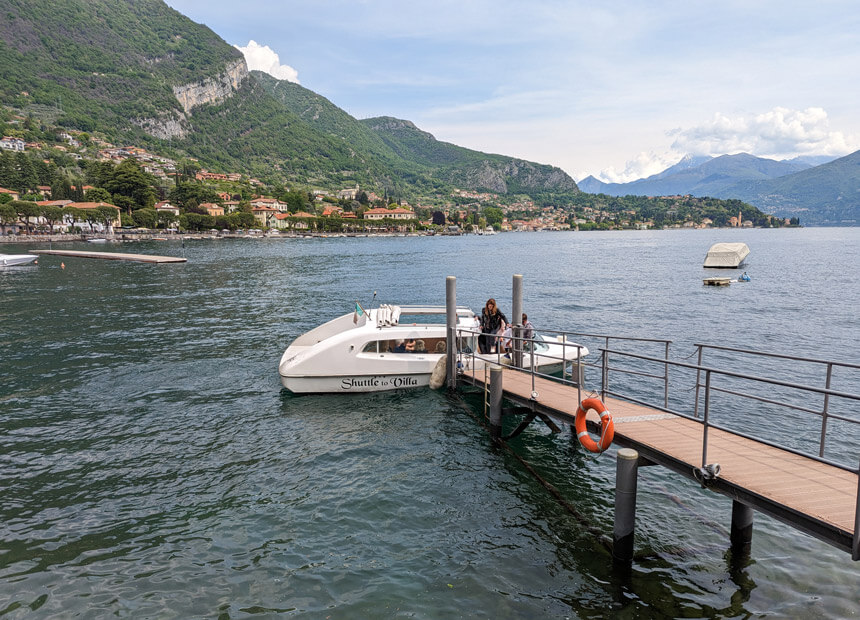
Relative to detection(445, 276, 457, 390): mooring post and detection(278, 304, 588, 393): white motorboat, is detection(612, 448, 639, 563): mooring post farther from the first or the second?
detection(445, 276, 457, 390): mooring post

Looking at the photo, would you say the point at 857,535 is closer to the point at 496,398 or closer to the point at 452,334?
the point at 496,398

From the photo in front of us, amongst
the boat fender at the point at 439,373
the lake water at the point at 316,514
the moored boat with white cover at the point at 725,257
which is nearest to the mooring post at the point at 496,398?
the lake water at the point at 316,514

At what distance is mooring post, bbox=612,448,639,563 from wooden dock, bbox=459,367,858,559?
0.79m

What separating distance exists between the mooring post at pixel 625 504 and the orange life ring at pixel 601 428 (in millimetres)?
746

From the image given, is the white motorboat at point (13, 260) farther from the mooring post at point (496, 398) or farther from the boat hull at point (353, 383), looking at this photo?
the mooring post at point (496, 398)

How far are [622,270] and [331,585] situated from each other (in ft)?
226

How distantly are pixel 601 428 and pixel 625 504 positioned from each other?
1.88 meters

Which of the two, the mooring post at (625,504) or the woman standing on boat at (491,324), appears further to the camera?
the woman standing on boat at (491,324)

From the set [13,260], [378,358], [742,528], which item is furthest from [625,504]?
[13,260]

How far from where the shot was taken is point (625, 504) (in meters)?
8.08

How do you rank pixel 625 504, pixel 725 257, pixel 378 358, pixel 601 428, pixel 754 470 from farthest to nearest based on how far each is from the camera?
pixel 725 257
pixel 378 358
pixel 601 428
pixel 625 504
pixel 754 470

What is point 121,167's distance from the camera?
146 meters

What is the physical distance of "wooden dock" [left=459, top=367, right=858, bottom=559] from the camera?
6.34 m

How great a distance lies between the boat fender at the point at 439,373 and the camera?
1666 cm
